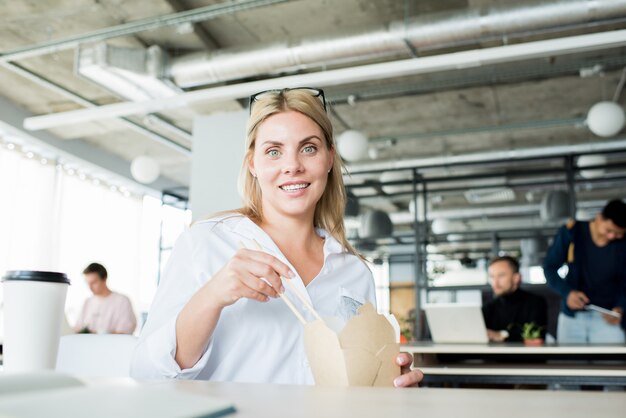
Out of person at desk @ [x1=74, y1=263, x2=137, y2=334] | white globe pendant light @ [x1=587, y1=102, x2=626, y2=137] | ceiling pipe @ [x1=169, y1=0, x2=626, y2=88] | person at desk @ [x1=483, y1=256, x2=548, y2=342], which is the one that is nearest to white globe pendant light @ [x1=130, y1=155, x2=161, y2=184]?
person at desk @ [x1=74, y1=263, x2=137, y2=334]

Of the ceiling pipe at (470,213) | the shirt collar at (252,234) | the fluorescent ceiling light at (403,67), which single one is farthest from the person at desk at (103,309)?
the ceiling pipe at (470,213)

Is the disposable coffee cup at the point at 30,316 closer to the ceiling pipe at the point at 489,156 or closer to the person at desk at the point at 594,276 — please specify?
the person at desk at the point at 594,276

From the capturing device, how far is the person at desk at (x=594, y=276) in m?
3.90

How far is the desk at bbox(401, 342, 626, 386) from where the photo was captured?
2.93 metres

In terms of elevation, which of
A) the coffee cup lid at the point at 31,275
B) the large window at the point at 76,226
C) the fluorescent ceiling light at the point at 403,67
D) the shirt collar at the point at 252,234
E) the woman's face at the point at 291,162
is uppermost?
the fluorescent ceiling light at the point at 403,67

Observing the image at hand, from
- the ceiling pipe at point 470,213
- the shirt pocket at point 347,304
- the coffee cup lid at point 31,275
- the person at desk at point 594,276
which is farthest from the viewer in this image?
the ceiling pipe at point 470,213

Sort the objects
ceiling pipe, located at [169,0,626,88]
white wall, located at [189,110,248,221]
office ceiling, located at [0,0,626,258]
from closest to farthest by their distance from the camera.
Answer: ceiling pipe, located at [169,0,626,88] < office ceiling, located at [0,0,626,258] < white wall, located at [189,110,248,221]

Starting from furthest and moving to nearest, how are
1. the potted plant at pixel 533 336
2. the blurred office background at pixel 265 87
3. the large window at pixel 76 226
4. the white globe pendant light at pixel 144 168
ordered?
the large window at pixel 76 226, the white globe pendant light at pixel 144 168, the blurred office background at pixel 265 87, the potted plant at pixel 533 336

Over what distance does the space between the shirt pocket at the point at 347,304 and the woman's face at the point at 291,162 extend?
0.68 feet

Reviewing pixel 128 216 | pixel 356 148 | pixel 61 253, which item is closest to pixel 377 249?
pixel 128 216

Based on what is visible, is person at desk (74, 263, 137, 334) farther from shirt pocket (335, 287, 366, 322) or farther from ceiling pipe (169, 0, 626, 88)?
shirt pocket (335, 287, 366, 322)

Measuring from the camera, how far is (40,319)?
79cm

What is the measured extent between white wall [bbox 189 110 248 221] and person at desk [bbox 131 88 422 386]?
513 cm

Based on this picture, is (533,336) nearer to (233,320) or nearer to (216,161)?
(233,320)
